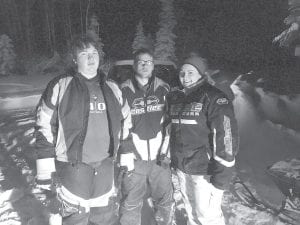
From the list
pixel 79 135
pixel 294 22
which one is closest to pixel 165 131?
pixel 79 135

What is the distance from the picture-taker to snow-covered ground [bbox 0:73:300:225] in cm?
463

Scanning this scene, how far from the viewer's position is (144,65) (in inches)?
148

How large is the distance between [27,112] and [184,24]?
60.6 ft

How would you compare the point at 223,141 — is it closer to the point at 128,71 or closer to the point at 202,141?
the point at 202,141

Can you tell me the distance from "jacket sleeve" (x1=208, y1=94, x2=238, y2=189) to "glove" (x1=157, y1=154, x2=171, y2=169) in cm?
71

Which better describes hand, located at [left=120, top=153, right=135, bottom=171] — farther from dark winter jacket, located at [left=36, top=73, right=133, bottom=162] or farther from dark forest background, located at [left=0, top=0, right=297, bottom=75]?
dark forest background, located at [left=0, top=0, right=297, bottom=75]

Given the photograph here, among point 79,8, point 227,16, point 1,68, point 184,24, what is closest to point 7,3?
point 79,8

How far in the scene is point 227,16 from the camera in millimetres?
17391

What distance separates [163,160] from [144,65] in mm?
1145

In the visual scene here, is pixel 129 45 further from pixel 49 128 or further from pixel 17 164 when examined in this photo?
pixel 49 128

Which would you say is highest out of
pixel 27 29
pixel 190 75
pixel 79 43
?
pixel 27 29

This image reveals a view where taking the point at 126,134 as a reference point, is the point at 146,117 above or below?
above

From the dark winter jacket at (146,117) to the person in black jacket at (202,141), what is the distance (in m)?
0.26

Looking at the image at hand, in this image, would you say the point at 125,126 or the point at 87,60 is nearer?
the point at 87,60
